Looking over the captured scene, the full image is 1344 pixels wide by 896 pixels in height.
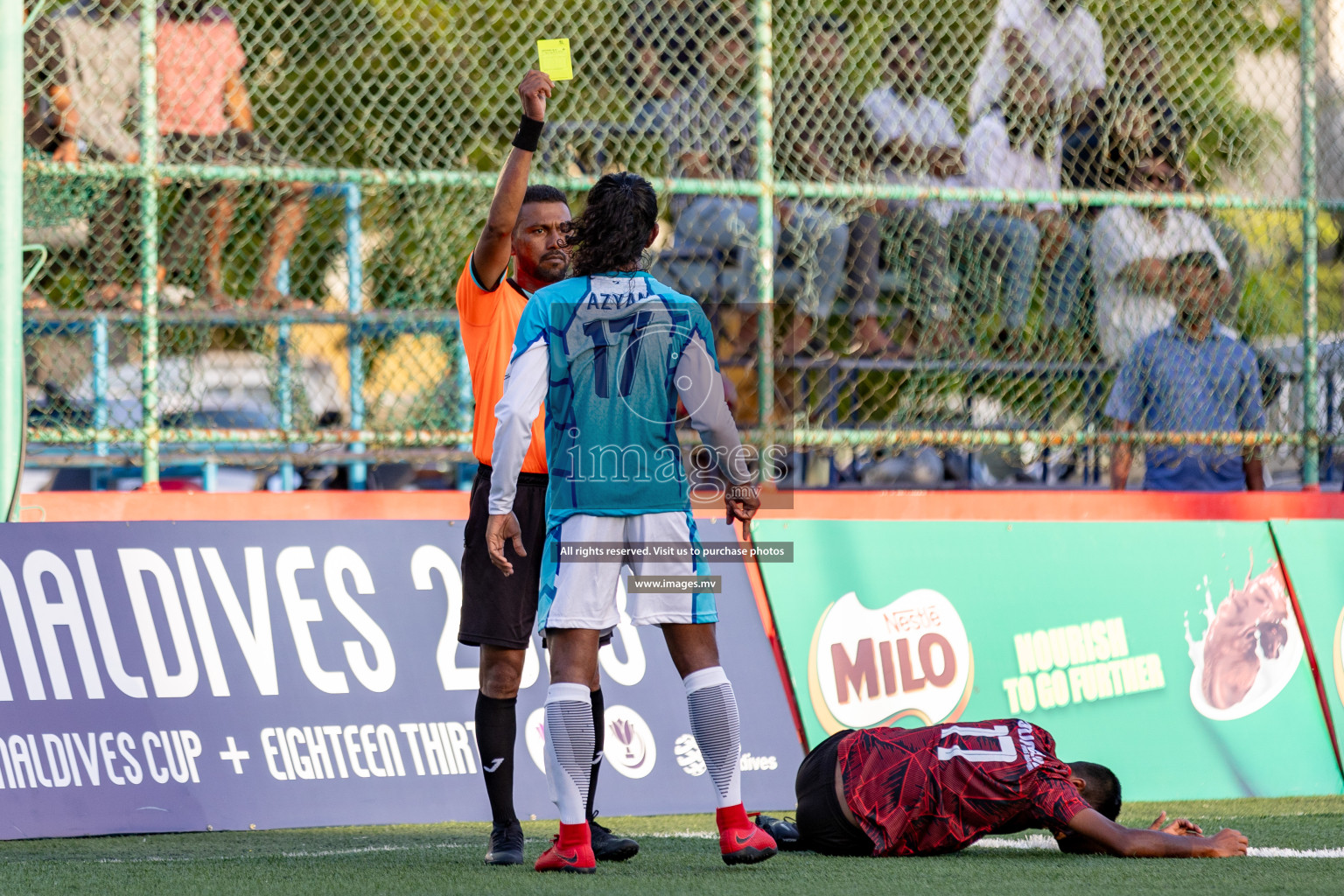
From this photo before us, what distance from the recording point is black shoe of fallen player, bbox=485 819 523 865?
182 inches

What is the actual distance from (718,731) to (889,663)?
2066mm

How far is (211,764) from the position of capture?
556cm

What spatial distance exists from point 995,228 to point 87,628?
14.5 feet

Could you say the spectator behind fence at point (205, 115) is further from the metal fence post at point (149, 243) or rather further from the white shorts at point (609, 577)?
the white shorts at point (609, 577)

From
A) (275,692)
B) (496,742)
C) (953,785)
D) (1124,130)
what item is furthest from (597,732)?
(1124,130)

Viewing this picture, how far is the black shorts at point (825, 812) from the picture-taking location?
4.66 metres

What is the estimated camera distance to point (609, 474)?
4.40 m

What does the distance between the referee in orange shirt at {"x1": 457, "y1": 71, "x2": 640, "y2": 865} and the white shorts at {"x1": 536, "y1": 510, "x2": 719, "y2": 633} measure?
0.40 m

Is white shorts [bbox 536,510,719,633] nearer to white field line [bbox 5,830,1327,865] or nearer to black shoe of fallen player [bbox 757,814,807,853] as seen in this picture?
black shoe of fallen player [bbox 757,814,807,853]

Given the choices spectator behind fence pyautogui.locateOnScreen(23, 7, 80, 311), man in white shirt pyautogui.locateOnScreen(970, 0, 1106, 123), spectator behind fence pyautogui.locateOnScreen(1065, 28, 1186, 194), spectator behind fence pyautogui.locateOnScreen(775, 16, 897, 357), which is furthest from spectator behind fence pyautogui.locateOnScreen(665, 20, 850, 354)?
spectator behind fence pyautogui.locateOnScreen(23, 7, 80, 311)

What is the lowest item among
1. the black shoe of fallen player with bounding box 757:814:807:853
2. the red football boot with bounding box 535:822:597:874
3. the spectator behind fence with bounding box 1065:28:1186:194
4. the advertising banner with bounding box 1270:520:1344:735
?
the black shoe of fallen player with bounding box 757:814:807:853

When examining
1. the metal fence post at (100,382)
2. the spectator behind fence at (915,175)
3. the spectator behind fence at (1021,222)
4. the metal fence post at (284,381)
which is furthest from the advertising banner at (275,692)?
the spectator behind fence at (1021,222)

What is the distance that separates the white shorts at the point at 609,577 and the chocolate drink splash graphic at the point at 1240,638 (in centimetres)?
310

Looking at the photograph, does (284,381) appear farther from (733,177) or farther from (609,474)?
(609,474)
